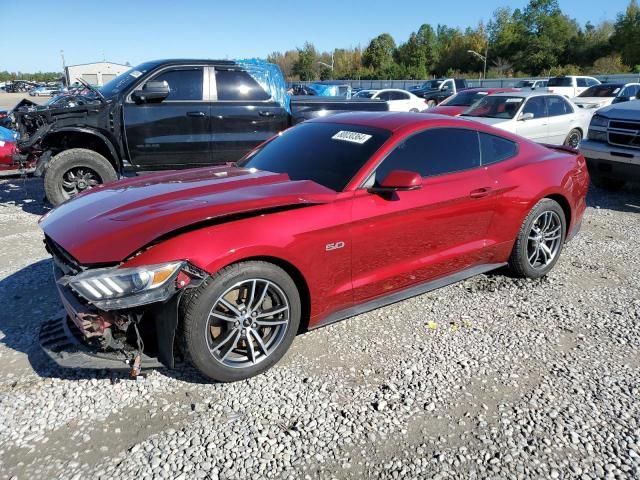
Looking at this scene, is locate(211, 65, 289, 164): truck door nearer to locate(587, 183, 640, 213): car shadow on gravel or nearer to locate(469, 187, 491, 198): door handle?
locate(469, 187, 491, 198): door handle

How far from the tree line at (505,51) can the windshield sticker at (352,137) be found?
55578 mm

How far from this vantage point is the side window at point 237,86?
273 inches

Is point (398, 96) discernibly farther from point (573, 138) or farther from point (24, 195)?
point (24, 195)

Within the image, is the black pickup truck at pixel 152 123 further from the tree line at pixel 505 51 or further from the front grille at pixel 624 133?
the tree line at pixel 505 51

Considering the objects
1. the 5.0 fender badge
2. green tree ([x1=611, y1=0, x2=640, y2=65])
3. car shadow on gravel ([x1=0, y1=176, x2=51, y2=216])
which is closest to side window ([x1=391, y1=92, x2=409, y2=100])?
car shadow on gravel ([x1=0, y1=176, x2=51, y2=216])

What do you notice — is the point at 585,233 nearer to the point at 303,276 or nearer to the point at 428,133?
the point at 428,133

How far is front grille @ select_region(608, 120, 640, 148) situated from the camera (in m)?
6.98

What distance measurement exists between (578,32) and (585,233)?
82.7m

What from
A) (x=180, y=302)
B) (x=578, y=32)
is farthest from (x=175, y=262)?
A: (x=578, y=32)

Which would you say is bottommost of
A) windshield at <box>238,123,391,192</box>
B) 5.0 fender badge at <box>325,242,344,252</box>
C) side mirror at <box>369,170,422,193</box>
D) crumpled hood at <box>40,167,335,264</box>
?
5.0 fender badge at <box>325,242,344,252</box>

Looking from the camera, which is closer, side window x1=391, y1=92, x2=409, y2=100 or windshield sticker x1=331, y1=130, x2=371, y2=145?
windshield sticker x1=331, y1=130, x2=371, y2=145

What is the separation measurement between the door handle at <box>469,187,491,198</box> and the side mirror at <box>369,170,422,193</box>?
0.81 m

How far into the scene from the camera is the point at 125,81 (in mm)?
6711

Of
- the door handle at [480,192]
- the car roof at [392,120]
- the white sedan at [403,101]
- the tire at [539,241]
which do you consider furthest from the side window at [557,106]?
the white sedan at [403,101]
